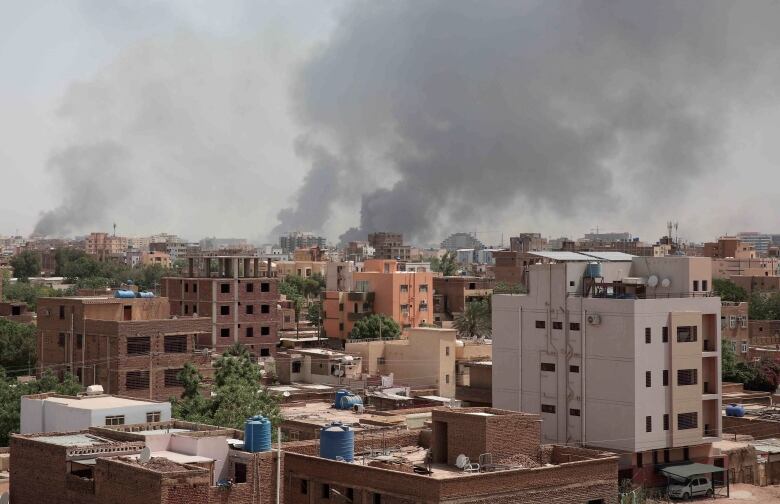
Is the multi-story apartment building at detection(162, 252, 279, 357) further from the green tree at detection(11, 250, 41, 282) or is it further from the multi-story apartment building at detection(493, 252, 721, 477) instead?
the green tree at detection(11, 250, 41, 282)

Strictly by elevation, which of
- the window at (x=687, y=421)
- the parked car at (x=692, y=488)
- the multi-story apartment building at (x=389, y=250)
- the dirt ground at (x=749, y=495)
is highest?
the multi-story apartment building at (x=389, y=250)

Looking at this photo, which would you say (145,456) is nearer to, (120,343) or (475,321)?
(120,343)

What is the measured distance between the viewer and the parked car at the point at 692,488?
37.8m

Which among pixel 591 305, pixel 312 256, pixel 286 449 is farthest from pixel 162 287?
pixel 312 256

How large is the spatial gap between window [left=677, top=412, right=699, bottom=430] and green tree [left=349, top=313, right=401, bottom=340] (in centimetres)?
3508

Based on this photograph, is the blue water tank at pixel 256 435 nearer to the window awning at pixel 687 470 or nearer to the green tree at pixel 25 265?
the window awning at pixel 687 470

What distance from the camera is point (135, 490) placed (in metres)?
23.3

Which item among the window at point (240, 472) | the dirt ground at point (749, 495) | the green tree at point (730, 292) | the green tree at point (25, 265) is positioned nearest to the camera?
the window at point (240, 472)

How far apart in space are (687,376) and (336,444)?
1645 centimetres

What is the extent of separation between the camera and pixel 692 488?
38094 millimetres

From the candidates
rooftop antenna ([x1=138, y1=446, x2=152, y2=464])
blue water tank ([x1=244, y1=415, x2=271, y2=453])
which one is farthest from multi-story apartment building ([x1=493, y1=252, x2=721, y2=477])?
rooftop antenna ([x1=138, y1=446, x2=152, y2=464])

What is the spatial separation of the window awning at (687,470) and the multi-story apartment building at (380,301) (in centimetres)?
4380

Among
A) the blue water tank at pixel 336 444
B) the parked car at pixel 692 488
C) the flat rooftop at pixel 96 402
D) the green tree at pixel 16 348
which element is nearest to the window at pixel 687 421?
the parked car at pixel 692 488

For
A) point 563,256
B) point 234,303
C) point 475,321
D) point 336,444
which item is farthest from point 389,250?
point 336,444
